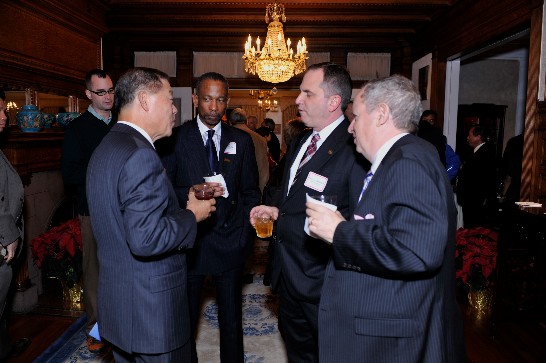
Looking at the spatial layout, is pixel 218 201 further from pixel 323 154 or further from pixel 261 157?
pixel 261 157

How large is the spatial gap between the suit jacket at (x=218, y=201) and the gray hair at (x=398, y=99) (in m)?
1.27

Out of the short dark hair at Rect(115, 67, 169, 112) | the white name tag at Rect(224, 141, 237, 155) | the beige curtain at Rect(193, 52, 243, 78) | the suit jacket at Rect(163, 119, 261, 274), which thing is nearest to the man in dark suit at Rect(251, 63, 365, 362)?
the suit jacket at Rect(163, 119, 261, 274)

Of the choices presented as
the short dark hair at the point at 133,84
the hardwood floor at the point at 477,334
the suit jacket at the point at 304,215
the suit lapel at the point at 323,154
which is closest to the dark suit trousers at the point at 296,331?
the suit jacket at the point at 304,215

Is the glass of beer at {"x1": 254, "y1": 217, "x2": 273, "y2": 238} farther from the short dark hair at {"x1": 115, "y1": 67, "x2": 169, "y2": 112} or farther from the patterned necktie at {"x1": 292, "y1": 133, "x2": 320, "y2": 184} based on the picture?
the short dark hair at {"x1": 115, "y1": 67, "x2": 169, "y2": 112}

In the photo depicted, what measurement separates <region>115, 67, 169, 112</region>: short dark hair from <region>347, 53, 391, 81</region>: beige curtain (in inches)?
289

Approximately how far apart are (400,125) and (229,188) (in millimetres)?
1338

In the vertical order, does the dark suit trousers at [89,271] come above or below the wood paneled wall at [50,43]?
below

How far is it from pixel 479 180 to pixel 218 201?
4133 mm

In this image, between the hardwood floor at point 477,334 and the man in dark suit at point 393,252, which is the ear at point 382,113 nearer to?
the man in dark suit at point 393,252

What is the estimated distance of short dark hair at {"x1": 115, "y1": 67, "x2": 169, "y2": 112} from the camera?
1.65 meters

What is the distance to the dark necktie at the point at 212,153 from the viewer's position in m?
2.57

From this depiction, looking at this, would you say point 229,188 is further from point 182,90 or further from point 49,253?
point 182,90

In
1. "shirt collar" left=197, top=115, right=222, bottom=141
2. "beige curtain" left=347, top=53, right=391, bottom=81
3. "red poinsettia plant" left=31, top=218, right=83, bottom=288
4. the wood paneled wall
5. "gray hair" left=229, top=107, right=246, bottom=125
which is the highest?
"beige curtain" left=347, top=53, right=391, bottom=81

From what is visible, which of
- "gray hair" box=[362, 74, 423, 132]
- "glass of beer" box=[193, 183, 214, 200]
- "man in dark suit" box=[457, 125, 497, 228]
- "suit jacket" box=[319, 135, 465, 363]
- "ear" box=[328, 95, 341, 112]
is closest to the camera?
"suit jacket" box=[319, 135, 465, 363]
